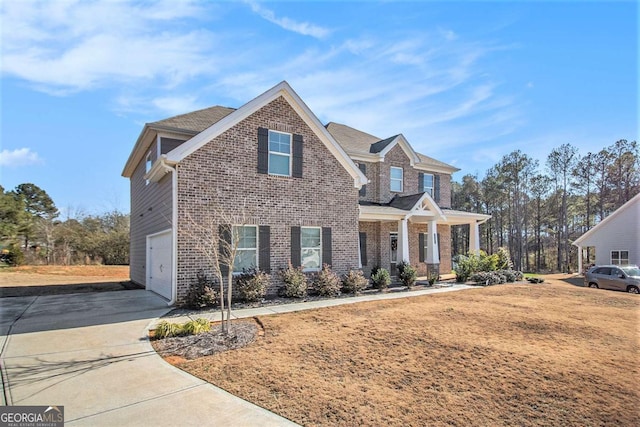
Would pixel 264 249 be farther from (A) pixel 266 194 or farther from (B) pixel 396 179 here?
(B) pixel 396 179

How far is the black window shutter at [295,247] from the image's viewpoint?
40.3ft

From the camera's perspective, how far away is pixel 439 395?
4430 mm

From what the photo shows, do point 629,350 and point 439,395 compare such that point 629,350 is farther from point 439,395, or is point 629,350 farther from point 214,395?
point 214,395

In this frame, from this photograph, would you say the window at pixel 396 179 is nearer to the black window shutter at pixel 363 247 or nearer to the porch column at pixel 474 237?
the black window shutter at pixel 363 247

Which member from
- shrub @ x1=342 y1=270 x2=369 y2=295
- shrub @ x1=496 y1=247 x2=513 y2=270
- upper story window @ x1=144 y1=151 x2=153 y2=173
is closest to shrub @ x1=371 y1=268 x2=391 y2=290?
shrub @ x1=342 y1=270 x2=369 y2=295

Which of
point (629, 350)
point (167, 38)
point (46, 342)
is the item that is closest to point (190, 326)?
point (46, 342)

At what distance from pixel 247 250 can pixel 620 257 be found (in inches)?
1012

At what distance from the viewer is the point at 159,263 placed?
1267cm

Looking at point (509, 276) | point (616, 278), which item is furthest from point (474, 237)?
point (616, 278)

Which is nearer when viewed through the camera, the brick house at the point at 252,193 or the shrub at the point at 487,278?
the brick house at the point at 252,193

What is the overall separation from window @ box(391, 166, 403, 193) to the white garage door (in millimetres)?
12662

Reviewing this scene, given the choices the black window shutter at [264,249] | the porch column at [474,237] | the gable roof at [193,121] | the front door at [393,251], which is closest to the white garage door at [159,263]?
the black window shutter at [264,249]

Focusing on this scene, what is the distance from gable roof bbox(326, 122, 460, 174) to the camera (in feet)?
61.1

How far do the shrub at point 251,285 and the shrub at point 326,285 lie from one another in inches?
84.2
